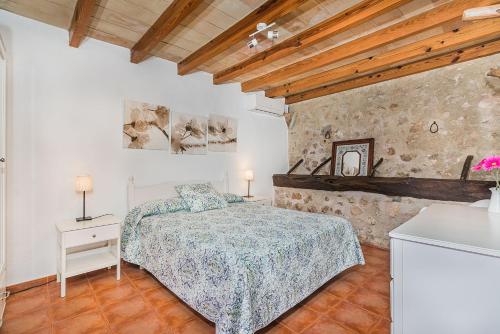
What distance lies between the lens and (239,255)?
5.30 ft

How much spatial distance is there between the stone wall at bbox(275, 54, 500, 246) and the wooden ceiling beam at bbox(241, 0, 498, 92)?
4.69 feet

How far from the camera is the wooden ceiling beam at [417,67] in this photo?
2.79 meters

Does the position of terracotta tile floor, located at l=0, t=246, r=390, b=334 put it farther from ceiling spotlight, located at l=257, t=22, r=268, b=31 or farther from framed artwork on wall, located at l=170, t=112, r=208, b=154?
ceiling spotlight, located at l=257, t=22, r=268, b=31

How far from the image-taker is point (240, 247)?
173 cm

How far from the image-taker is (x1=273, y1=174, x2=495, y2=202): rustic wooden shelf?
2.77m

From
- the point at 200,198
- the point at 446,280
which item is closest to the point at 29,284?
the point at 200,198

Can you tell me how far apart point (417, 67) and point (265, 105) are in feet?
7.59

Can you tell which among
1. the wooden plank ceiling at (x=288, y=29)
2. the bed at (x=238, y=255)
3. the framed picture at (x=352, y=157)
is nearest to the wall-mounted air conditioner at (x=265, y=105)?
the wooden plank ceiling at (x=288, y=29)

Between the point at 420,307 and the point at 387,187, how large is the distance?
2633mm

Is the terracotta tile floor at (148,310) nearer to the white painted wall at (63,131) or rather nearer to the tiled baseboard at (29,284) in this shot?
the tiled baseboard at (29,284)

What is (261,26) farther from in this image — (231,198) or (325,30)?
(231,198)

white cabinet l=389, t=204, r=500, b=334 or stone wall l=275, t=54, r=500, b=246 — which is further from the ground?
stone wall l=275, t=54, r=500, b=246

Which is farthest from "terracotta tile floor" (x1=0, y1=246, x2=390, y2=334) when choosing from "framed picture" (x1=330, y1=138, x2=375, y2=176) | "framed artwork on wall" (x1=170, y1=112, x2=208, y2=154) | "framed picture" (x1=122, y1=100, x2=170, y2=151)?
"framed picture" (x1=330, y1=138, x2=375, y2=176)

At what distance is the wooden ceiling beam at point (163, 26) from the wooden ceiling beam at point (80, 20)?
→ 19.6 inches
